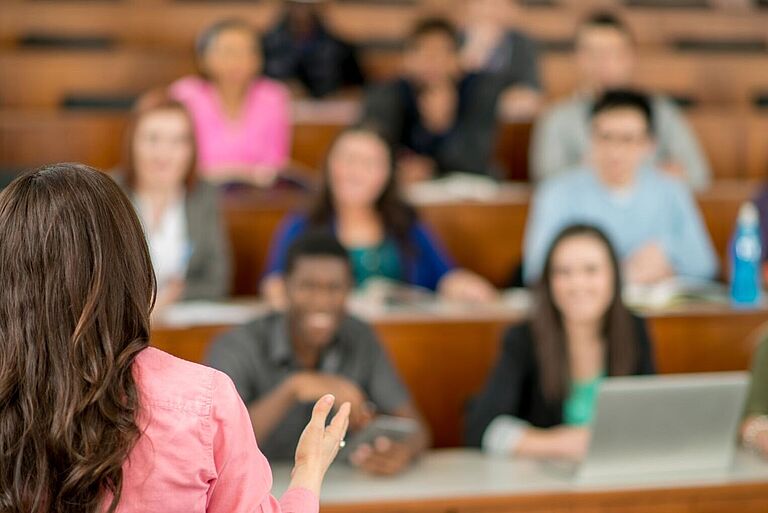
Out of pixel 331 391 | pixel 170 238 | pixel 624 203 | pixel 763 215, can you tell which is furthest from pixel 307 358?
pixel 763 215

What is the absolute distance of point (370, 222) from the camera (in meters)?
3.83

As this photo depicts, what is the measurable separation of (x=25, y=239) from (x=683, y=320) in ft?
8.14

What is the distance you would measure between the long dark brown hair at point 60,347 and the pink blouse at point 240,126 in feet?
11.7

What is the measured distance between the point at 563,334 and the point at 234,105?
7.56 ft

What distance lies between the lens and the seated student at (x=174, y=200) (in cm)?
373

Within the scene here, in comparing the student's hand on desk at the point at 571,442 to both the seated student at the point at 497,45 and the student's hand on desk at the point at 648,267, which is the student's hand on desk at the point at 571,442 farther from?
the seated student at the point at 497,45

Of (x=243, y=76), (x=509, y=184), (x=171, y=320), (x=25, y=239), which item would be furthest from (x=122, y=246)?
(x=509, y=184)

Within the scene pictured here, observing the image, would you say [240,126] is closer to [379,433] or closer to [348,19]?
[348,19]

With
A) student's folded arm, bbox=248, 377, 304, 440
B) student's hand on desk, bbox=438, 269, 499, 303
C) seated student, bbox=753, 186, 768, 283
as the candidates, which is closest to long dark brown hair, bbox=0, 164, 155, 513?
student's folded arm, bbox=248, 377, 304, 440

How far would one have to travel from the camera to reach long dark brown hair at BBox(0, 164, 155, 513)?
3.92 ft

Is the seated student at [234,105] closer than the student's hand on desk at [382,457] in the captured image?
No

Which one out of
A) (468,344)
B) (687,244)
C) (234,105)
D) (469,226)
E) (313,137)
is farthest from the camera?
(313,137)

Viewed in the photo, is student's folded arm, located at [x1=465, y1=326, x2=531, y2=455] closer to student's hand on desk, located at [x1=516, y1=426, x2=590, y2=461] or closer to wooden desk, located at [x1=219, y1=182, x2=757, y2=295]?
student's hand on desk, located at [x1=516, y1=426, x2=590, y2=461]

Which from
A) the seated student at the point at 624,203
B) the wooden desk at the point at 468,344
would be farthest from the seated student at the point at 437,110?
the wooden desk at the point at 468,344
